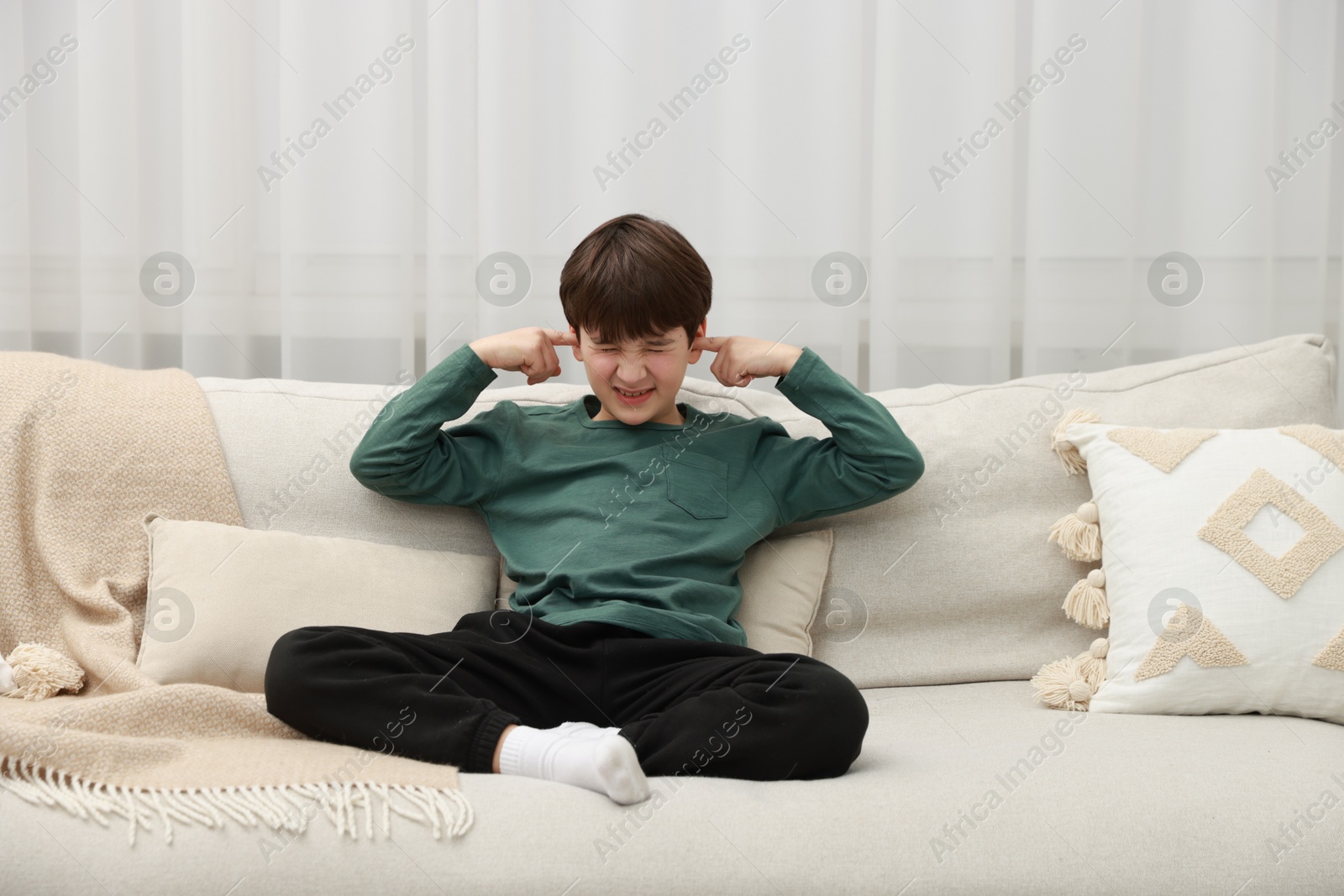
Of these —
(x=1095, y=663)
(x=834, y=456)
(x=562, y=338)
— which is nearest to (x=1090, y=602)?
(x=1095, y=663)

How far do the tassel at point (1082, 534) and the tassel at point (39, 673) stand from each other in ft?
4.03

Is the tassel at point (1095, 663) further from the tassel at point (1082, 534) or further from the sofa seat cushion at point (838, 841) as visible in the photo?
the sofa seat cushion at point (838, 841)

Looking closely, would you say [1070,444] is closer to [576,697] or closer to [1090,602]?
[1090,602]

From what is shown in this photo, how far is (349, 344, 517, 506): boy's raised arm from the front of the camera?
1281mm

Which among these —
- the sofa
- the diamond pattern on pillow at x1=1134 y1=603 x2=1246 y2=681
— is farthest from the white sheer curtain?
the diamond pattern on pillow at x1=1134 y1=603 x2=1246 y2=681

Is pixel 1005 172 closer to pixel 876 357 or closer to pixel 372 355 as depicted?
pixel 876 357

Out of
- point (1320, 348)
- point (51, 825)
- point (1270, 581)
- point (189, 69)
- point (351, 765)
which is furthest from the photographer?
point (189, 69)

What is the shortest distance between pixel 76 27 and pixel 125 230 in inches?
14.2

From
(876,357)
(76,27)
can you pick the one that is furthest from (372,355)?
(876,357)

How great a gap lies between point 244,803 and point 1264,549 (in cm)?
115

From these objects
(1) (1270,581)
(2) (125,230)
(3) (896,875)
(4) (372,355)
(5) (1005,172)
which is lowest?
(3) (896,875)

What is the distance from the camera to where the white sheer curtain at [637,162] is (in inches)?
69.7

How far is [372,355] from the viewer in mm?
1829

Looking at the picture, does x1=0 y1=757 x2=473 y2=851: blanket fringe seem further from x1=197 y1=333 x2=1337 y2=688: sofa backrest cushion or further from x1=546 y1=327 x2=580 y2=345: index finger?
x1=546 y1=327 x2=580 y2=345: index finger
